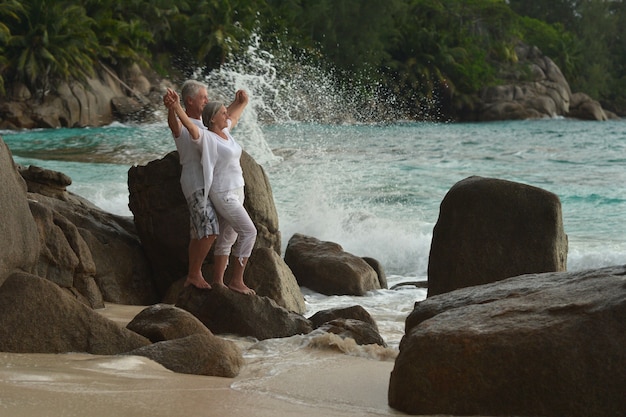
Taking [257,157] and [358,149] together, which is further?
[358,149]

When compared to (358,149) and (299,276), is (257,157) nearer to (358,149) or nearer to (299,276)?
(358,149)

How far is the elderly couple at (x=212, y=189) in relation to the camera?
21.1 feet

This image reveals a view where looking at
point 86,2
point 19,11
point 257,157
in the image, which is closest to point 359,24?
point 86,2

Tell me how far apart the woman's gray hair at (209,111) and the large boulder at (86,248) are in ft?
3.75

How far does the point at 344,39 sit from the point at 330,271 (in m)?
48.6

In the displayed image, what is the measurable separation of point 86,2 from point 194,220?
3820 cm

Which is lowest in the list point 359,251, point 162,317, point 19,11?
point 359,251

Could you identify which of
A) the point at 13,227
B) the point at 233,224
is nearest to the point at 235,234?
the point at 233,224

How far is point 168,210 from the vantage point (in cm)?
752

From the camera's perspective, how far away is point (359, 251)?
1181cm

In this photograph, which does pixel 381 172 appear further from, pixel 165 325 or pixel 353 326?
pixel 165 325

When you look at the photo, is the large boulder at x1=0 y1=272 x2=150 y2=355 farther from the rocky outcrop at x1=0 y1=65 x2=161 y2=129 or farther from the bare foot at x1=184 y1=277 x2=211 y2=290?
the rocky outcrop at x1=0 y1=65 x2=161 y2=129

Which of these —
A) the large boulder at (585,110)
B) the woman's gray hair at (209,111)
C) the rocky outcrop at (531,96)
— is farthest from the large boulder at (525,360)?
the large boulder at (585,110)

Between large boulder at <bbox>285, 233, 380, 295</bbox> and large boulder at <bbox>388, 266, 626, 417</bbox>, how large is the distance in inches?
179
